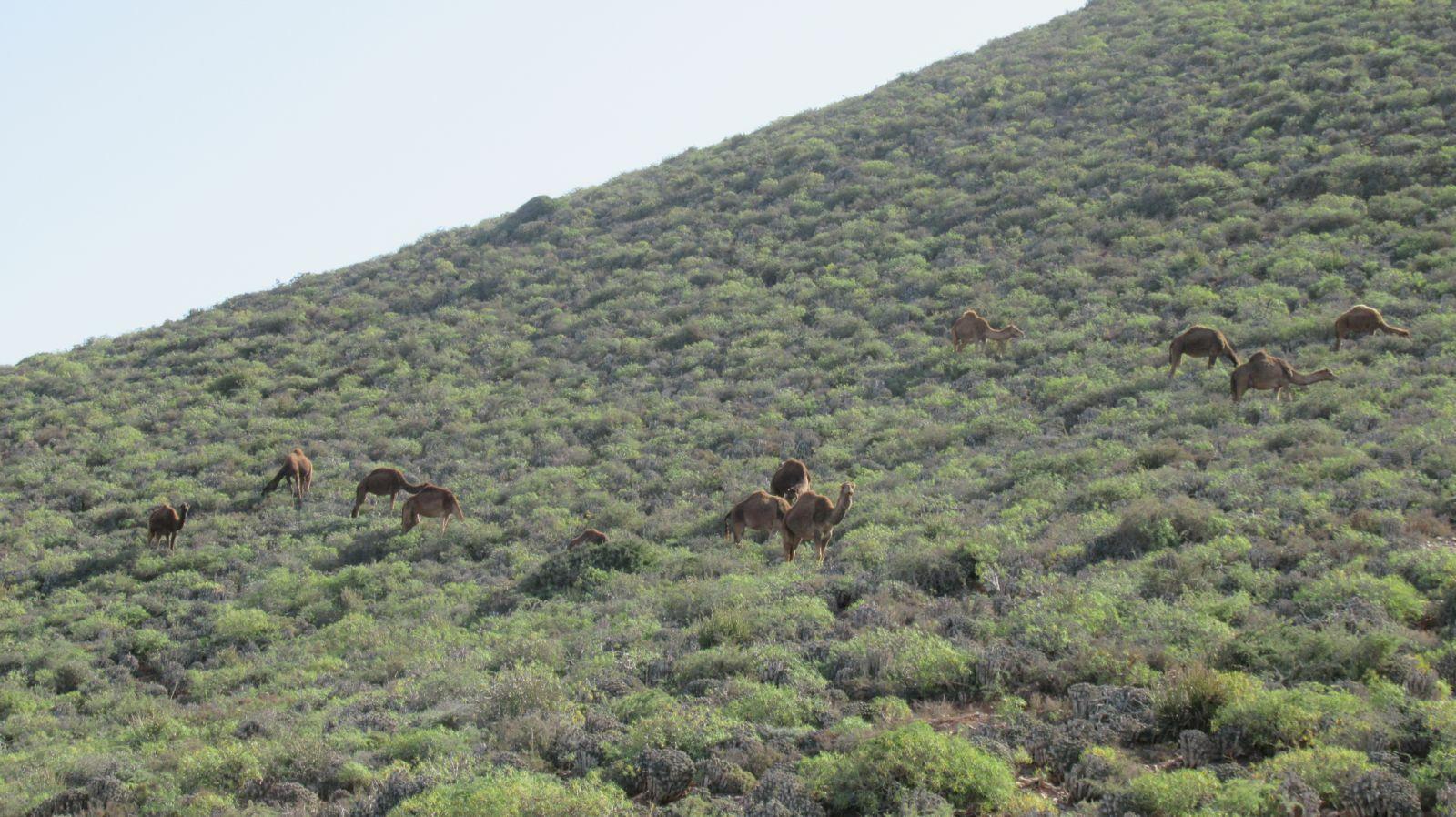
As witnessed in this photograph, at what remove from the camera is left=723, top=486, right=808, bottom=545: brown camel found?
17906 mm

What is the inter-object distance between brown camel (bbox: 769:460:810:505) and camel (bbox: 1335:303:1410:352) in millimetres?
10585

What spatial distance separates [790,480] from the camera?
20.1 meters

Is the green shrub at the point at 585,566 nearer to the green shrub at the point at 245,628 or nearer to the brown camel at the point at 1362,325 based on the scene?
the green shrub at the point at 245,628

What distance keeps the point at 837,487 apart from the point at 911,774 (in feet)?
39.8

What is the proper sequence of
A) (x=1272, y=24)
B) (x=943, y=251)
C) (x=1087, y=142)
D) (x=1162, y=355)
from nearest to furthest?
(x=1162, y=355) < (x=943, y=251) < (x=1087, y=142) < (x=1272, y=24)

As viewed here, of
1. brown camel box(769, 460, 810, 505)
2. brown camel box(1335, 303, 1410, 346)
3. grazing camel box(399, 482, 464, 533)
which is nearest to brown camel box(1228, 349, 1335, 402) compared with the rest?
brown camel box(1335, 303, 1410, 346)

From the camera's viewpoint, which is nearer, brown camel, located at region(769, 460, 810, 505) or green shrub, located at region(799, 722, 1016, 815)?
green shrub, located at region(799, 722, 1016, 815)

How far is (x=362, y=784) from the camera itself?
10266 millimetres

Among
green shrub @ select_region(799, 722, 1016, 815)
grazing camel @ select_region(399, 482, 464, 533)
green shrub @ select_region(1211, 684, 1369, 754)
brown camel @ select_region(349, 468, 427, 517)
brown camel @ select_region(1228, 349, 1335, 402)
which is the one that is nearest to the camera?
green shrub @ select_region(799, 722, 1016, 815)

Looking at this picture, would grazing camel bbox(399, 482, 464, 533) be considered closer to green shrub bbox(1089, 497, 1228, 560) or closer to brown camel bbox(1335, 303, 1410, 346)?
green shrub bbox(1089, 497, 1228, 560)

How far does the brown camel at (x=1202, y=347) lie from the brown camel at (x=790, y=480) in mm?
7945

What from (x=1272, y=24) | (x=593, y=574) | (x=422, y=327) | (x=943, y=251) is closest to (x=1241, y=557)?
(x=593, y=574)

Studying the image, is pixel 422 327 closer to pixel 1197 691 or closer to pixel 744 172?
pixel 744 172

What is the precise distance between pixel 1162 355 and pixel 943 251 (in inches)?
468
